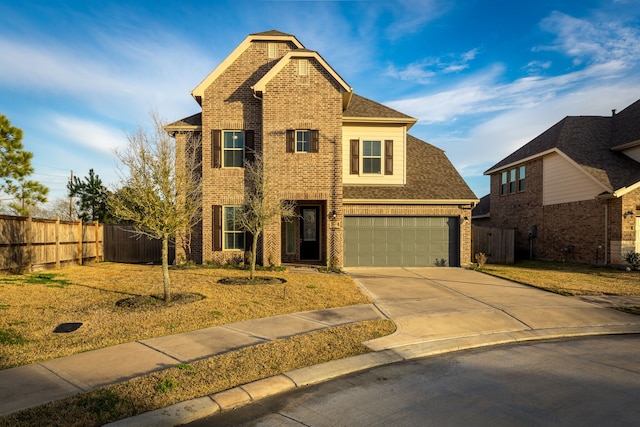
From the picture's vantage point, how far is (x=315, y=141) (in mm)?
16328

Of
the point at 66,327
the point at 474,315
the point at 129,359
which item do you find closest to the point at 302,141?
the point at 474,315

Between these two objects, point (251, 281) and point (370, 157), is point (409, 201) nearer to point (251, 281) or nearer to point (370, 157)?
point (370, 157)

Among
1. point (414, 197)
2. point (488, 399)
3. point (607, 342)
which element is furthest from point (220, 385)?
point (414, 197)

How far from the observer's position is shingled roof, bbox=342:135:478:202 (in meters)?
17.1

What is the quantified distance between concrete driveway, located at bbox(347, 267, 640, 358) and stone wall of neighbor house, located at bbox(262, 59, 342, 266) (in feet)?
14.2

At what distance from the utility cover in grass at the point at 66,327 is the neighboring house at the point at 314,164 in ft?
29.1

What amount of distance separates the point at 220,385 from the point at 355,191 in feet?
42.4

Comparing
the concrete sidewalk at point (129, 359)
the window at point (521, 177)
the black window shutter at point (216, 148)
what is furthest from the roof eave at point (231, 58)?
the window at point (521, 177)

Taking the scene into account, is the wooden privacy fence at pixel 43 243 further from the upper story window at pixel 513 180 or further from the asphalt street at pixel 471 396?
the upper story window at pixel 513 180

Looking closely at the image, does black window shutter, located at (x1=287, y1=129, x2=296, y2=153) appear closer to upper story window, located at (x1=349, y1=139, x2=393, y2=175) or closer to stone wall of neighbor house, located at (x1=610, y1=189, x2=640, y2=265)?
upper story window, located at (x1=349, y1=139, x2=393, y2=175)

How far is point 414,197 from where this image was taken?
55.9ft

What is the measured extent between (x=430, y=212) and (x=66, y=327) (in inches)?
544

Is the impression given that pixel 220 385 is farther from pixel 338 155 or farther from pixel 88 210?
pixel 88 210

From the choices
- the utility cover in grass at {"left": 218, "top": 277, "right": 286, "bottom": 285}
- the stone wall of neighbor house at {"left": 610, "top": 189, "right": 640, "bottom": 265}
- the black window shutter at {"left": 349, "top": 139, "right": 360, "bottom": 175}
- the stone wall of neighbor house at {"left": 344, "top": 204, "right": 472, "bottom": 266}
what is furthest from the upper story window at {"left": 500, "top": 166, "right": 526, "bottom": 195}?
the utility cover in grass at {"left": 218, "top": 277, "right": 286, "bottom": 285}
